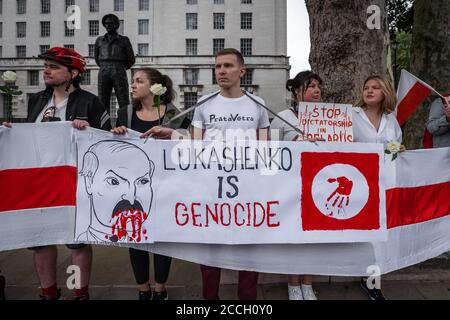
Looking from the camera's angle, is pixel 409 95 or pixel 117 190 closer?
pixel 117 190

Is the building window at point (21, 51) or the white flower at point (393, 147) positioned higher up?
the building window at point (21, 51)

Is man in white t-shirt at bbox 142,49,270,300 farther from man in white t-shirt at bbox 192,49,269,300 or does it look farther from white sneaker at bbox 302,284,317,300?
white sneaker at bbox 302,284,317,300

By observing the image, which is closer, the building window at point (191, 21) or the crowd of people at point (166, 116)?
the crowd of people at point (166, 116)

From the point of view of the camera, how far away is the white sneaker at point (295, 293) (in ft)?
11.8

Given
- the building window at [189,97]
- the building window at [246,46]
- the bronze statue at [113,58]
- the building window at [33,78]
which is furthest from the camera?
the building window at [33,78]

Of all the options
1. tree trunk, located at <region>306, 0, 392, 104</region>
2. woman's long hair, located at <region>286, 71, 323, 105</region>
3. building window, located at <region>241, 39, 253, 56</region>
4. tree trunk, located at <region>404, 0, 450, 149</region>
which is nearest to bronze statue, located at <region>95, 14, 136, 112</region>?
tree trunk, located at <region>306, 0, 392, 104</region>

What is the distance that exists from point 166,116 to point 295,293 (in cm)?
184

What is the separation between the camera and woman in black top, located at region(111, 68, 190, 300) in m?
3.43

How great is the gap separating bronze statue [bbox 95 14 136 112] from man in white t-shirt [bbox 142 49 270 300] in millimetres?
4537

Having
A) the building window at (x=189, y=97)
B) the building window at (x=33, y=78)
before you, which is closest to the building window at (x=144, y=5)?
the building window at (x=189, y=97)

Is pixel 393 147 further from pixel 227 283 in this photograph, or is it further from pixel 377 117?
pixel 227 283

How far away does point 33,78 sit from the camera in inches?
2035

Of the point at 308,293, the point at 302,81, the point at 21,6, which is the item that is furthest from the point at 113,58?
the point at 21,6

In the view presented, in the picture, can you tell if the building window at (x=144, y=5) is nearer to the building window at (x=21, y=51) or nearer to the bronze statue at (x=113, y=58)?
the building window at (x=21, y=51)
